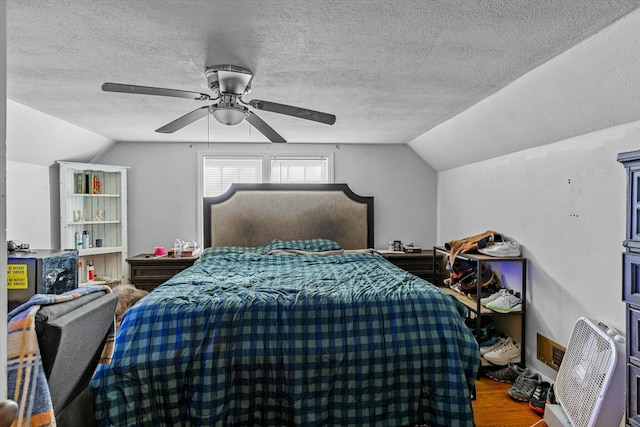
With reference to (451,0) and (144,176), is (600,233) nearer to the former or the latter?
(451,0)

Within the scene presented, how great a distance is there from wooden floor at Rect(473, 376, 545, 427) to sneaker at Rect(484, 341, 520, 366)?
0.22 metres

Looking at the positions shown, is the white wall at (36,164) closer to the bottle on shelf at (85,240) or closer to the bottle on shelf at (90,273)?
the bottle on shelf at (85,240)

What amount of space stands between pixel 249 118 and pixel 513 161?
240cm

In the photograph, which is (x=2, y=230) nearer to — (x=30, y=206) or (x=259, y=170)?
(x=30, y=206)

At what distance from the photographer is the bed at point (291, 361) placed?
2119 millimetres

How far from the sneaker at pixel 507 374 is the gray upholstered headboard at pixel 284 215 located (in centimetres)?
227

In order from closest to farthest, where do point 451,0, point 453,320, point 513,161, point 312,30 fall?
point 451,0
point 312,30
point 453,320
point 513,161

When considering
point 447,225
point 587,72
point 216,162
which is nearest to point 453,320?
point 587,72

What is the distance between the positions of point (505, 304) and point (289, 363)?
80.9 inches

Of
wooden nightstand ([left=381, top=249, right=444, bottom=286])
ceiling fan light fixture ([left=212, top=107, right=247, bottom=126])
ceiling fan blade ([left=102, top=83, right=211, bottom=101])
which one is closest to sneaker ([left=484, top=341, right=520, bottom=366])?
wooden nightstand ([left=381, top=249, right=444, bottom=286])

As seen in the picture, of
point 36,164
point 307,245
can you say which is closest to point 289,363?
point 307,245

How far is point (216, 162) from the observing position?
5.25m

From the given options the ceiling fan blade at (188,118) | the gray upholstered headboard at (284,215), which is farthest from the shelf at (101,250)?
the ceiling fan blade at (188,118)

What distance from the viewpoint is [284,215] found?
5.02m
